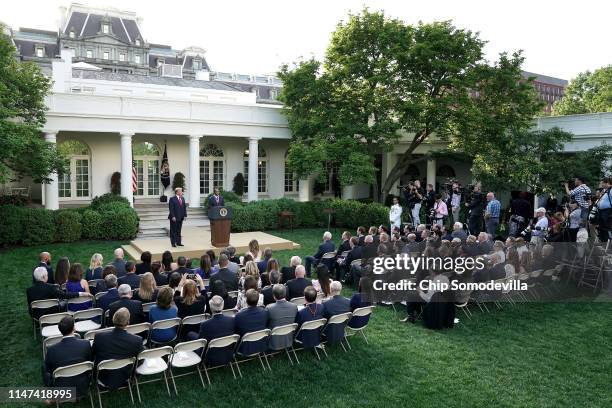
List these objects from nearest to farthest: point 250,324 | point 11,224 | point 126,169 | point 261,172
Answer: point 250,324
point 11,224
point 126,169
point 261,172

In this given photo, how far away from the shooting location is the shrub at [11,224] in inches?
606

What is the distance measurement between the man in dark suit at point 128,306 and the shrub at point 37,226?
35.2ft

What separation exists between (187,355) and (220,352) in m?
0.47

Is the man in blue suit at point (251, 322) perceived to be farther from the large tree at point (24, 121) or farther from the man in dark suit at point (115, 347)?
the large tree at point (24, 121)

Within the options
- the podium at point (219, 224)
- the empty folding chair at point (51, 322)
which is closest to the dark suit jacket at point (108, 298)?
the empty folding chair at point (51, 322)

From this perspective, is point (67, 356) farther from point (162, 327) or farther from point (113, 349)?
point (162, 327)

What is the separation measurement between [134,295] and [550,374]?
6.94m

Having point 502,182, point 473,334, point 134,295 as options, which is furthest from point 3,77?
point 502,182

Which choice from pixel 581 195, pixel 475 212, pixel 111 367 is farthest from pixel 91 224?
pixel 581 195

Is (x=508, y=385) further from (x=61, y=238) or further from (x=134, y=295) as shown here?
(x=61, y=238)

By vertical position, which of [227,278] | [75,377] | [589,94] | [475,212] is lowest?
[75,377]

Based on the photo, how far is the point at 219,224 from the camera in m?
15.5

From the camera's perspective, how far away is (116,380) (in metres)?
5.93

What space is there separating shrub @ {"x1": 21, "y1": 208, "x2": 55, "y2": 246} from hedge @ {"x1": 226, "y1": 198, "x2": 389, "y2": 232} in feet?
21.8
